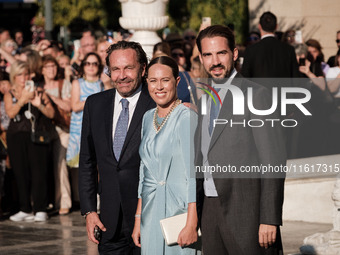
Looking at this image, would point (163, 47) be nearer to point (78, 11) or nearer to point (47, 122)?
point (47, 122)

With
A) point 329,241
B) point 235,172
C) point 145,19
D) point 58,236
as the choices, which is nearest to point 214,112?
point 235,172

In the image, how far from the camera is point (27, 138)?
12.2 metres

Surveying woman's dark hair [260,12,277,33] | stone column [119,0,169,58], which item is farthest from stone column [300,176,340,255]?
stone column [119,0,169,58]

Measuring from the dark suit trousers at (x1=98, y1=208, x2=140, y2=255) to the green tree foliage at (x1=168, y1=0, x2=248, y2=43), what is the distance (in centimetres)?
1597

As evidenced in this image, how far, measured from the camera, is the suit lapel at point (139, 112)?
655cm

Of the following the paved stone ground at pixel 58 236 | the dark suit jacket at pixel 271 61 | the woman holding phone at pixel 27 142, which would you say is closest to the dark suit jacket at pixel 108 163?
the paved stone ground at pixel 58 236

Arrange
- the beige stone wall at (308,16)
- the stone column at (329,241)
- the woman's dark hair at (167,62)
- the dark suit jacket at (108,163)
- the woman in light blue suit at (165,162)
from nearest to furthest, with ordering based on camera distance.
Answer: the woman in light blue suit at (165,162), the woman's dark hair at (167,62), the dark suit jacket at (108,163), the stone column at (329,241), the beige stone wall at (308,16)

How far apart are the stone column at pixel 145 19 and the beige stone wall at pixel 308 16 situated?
6689mm

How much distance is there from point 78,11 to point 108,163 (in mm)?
24389

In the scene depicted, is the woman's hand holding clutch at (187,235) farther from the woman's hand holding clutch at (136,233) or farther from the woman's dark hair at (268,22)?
the woman's dark hair at (268,22)

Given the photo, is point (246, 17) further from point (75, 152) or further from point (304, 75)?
point (75, 152)

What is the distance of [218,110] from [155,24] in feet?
24.0

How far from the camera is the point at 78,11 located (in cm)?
3050

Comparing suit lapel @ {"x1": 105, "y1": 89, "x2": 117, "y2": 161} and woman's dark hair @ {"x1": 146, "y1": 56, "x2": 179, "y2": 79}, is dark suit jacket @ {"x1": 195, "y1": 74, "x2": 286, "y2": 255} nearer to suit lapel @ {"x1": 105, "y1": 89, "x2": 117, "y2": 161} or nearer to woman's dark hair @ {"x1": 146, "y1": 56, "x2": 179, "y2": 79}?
woman's dark hair @ {"x1": 146, "y1": 56, "x2": 179, "y2": 79}
